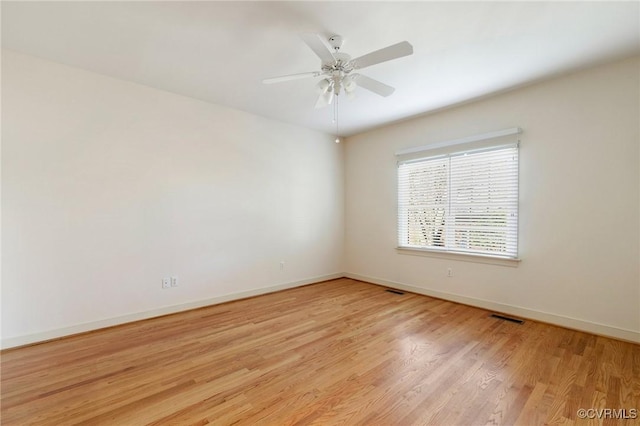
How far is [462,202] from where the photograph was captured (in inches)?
149

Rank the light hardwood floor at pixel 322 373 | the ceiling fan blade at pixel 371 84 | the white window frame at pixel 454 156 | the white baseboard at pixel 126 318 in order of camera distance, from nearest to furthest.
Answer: the light hardwood floor at pixel 322 373 → the ceiling fan blade at pixel 371 84 → the white baseboard at pixel 126 318 → the white window frame at pixel 454 156

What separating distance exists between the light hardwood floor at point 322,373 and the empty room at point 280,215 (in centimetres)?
2

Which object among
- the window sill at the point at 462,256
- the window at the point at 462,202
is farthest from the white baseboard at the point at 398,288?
the window at the point at 462,202

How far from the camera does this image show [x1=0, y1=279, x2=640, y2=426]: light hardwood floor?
5.54 feet

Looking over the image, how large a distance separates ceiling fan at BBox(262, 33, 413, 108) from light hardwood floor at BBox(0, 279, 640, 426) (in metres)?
2.28

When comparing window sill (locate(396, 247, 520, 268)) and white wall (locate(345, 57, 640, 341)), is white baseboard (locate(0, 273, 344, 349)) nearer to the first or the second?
window sill (locate(396, 247, 520, 268))

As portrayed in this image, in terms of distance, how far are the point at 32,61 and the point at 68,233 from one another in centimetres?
163

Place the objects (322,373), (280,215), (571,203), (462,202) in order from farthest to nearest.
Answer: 1. (280,215)
2. (462,202)
3. (571,203)
4. (322,373)

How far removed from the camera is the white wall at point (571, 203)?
8.66ft

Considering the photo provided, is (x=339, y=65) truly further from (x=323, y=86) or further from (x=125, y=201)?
(x=125, y=201)

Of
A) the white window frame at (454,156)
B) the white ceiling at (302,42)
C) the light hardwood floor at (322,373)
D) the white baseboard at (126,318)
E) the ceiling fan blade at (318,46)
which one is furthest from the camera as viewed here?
the white window frame at (454,156)

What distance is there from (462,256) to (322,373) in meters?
2.61

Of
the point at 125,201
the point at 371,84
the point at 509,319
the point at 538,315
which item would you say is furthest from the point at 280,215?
the point at 538,315

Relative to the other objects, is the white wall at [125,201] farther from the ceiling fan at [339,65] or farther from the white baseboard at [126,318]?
the ceiling fan at [339,65]
